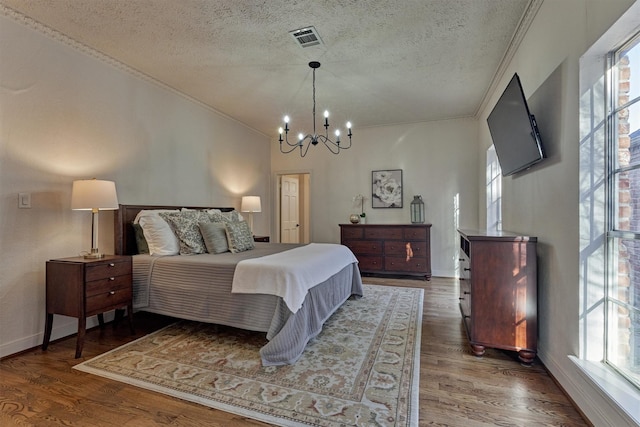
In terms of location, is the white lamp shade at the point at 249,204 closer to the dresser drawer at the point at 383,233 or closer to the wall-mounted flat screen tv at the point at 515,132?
the dresser drawer at the point at 383,233

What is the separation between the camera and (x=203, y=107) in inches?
172

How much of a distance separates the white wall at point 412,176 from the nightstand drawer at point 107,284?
3.67 meters

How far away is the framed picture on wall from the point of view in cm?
537

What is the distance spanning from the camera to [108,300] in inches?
97.7

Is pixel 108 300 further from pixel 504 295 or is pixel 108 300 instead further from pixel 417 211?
pixel 417 211

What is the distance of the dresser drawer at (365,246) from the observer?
16.6 ft

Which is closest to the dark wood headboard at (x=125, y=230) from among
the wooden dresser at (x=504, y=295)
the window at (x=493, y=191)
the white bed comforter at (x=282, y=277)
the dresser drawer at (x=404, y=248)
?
the white bed comforter at (x=282, y=277)

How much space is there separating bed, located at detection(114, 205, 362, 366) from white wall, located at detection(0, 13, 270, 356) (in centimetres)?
48

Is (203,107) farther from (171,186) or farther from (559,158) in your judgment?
(559,158)

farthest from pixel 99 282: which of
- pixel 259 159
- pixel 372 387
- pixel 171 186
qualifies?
pixel 259 159

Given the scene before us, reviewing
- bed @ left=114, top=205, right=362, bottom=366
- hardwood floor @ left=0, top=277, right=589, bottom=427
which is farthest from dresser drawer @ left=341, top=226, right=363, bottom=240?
hardwood floor @ left=0, top=277, right=589, bottom=427

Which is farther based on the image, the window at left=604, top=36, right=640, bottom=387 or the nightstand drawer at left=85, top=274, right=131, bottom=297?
the nightstand drawer at left=85, top=274, right=131, bottom=297

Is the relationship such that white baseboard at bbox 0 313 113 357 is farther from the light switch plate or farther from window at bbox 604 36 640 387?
window at bbox 604 36 640 387

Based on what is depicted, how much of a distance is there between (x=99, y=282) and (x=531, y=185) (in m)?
3.59
